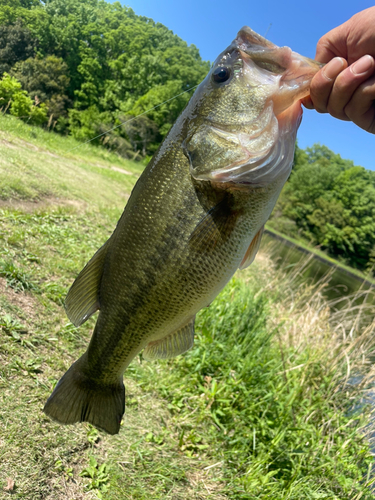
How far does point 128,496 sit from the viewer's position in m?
2.21

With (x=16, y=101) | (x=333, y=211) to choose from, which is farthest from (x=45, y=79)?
(x=333, y=211)

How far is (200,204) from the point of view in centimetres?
153

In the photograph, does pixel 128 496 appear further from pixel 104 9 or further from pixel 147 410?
pixel 104 9

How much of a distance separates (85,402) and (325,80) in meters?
2.09

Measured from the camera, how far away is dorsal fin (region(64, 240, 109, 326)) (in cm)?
168

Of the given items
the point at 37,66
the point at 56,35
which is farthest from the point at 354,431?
the point at 56,35

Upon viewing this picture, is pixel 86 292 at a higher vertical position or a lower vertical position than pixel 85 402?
higher

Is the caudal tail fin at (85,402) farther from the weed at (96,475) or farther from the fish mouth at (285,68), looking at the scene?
the fish mouth at (285,68)

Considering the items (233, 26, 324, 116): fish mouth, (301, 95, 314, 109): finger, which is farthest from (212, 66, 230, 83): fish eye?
(301, 95, 314, 109): finger

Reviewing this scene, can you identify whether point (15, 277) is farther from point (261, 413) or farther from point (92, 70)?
point (92, 70)

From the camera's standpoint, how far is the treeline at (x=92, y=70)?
27734 millimetres

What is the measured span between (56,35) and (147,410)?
47.0m

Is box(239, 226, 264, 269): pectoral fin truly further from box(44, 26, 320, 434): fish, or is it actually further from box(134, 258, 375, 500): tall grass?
box(134, 258, 375, 500): tall grass

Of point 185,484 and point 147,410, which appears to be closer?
point 185,484
